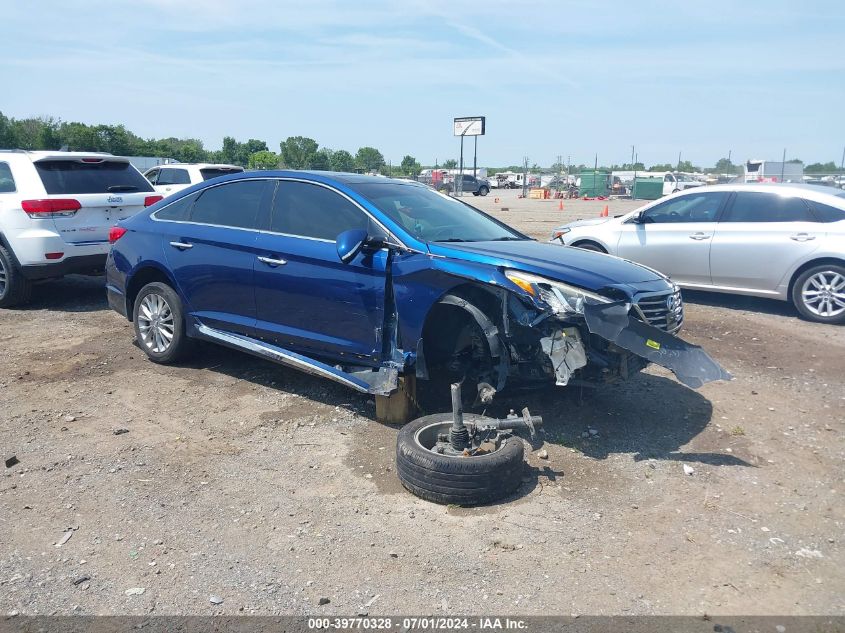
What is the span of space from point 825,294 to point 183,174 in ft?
41.8

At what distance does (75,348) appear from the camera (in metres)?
6.97

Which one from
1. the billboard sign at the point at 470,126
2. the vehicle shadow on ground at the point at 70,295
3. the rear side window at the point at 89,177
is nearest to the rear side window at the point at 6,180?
the rear side window at the point at 89,177

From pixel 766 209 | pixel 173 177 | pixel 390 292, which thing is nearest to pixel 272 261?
pixel 390 292

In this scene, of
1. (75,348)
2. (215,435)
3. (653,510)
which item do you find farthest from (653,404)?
(75,348)

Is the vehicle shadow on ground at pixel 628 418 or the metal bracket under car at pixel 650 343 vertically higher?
the metal bracket under car at pixel 650 343

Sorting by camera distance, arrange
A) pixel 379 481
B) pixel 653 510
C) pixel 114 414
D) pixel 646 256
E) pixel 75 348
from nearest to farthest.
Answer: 1. pixel 653 510
2. pixel 379 481
3. pixel 114 414
4. pixel 75 348
5. pixel 646 256

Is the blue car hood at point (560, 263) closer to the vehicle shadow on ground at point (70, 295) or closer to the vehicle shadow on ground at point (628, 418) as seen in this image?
the vehicle shadow on ground at point (628, 418)

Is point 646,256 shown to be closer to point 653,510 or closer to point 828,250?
point 828,250

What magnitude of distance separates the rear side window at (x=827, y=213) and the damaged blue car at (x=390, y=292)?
4.28 metres

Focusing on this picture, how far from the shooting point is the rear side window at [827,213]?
837 centimetres

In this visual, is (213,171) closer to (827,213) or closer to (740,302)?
(740,302)

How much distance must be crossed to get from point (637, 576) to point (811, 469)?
6.33ft

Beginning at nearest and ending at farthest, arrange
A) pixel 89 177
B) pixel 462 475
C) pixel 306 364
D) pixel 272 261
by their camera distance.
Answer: pixel 462 475, pixel 306 364, pixel 272 261, pixel 89 177

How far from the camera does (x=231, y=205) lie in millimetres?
5934
